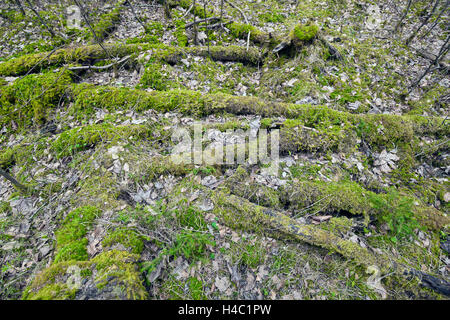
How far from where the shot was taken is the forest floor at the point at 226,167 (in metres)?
2.42

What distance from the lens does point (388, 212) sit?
2.85m

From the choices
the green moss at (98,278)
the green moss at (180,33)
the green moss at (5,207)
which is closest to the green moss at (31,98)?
the green moss at (5,207)

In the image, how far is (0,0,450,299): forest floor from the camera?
2.42 m

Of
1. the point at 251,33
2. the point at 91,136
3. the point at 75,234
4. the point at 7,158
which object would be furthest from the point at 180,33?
the point at 75,234

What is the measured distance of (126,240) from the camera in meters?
2.44

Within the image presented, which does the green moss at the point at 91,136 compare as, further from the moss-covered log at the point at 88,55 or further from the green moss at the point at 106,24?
the green moss at the point at 106,24

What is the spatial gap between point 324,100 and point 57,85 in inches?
225

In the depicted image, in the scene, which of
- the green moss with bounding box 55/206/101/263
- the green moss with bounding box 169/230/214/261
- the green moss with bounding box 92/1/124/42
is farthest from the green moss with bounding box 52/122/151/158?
the green moss with bounding box 92/1/124/42

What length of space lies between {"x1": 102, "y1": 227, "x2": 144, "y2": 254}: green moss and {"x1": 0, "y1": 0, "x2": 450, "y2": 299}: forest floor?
17mm

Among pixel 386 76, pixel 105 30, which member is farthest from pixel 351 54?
pixel 105 30

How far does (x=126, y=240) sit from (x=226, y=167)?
Result: 1711 mm

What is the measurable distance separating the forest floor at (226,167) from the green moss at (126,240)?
0.02 meters

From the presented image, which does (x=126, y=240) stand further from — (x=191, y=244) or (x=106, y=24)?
(x=106, y=24)
